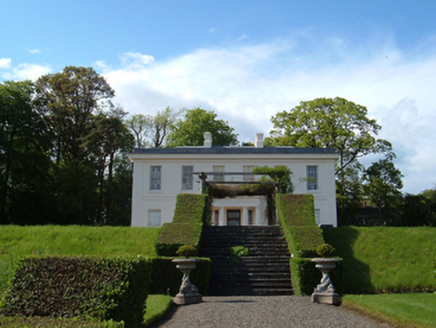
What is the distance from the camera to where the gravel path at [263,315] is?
29.1 ft

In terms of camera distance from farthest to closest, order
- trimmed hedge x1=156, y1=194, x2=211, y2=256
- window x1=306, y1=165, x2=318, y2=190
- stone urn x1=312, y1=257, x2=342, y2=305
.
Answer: window x1=306, y1=165, x2=318, y2=190 < trimmed hedge x1=156, y1=194, x2=211, y2=256 < stone urn x1=312, y1=257, x2=342, y2=305

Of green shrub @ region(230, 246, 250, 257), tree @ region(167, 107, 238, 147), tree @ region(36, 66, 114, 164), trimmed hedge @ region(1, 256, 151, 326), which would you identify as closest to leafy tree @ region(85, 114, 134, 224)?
tree @ region(36, 66, 114, 164)

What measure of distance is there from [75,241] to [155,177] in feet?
44.2

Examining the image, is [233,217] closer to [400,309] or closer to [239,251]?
[239,251]

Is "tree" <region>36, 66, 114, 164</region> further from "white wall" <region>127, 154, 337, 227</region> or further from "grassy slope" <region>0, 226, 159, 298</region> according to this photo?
"grassy slope" <region>0, 226, 159, 298</region>

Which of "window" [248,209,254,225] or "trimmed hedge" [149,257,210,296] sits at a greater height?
"window" [248,209,254,225]

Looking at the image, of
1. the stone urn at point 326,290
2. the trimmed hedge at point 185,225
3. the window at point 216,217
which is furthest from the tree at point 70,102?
the stone urn at point 326,290

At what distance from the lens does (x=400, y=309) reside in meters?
9.62

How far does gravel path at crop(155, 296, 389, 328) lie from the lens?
8867 mm

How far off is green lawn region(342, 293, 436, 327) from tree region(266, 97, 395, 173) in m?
26.7

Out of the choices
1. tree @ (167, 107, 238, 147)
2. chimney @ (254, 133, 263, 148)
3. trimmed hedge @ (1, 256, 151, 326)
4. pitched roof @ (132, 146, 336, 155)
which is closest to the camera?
trimmed hedge @ (1, 256, 151, 326)

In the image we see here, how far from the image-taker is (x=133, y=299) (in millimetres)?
7152

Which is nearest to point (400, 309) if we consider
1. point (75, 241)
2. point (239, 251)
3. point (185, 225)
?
point (239, 251)

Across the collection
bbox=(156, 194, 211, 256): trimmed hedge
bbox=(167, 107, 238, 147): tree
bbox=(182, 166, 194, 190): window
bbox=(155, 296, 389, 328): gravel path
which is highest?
bbox=(167, 107, 238, 147): tree
